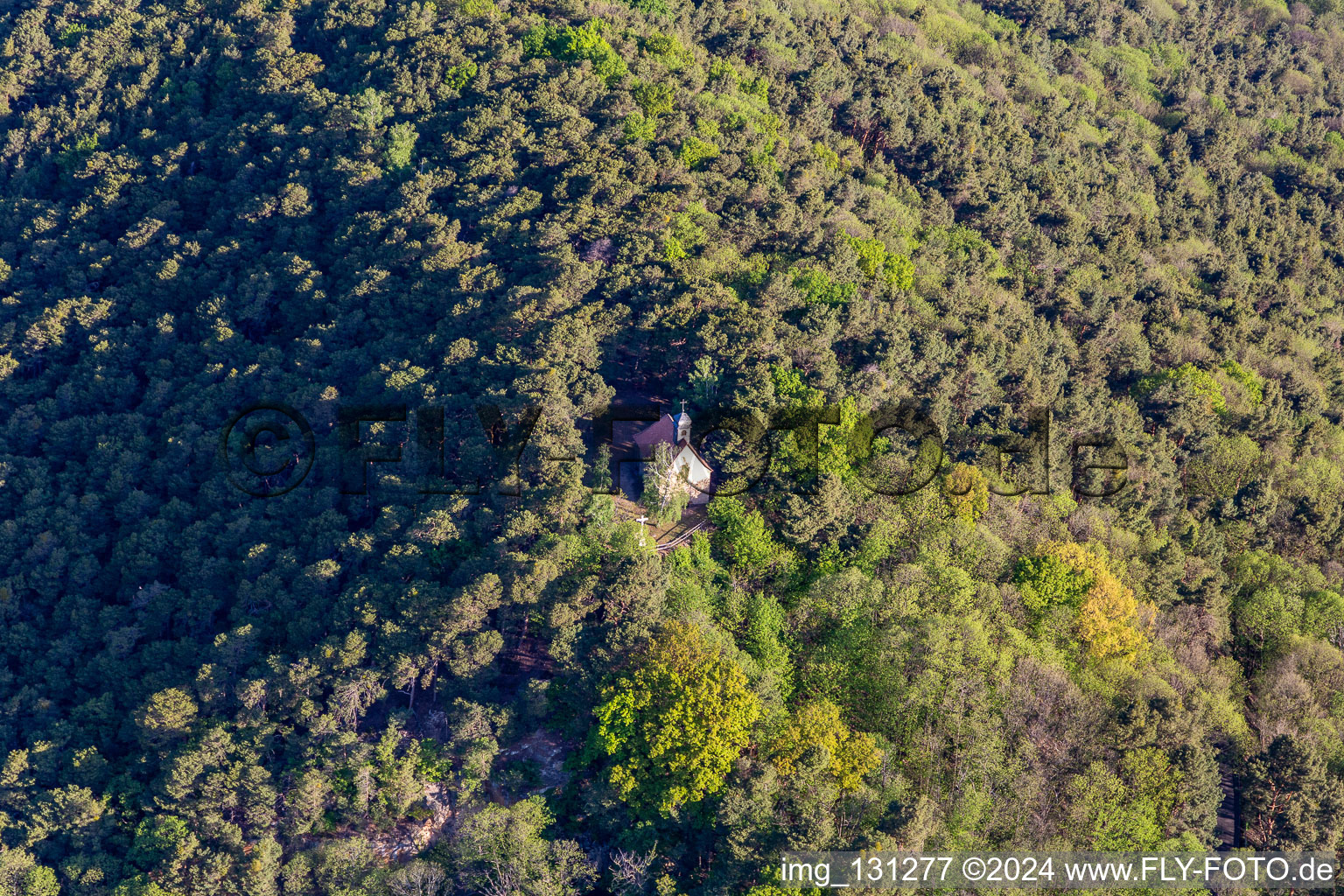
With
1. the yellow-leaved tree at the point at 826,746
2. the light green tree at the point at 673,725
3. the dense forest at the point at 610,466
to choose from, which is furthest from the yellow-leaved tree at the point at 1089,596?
the light green tree at the point at 673,725

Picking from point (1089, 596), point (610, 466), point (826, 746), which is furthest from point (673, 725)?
point (1089, 596)

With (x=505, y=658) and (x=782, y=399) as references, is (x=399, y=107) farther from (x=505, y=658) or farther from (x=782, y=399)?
(x=505, y=658)

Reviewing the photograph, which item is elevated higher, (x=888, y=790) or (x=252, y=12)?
(x=252, y=12)

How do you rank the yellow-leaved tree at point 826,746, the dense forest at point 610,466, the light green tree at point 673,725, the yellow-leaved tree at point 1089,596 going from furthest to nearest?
the yellow-leaved tree at point 1089,596, the dense forest at point 610,466, the yellow-leaved tree at point 826,746, the light green tree at point 673,725

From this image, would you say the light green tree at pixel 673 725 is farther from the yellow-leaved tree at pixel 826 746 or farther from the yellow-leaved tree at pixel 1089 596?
the yellow-leaved tree at pixel 1089 596

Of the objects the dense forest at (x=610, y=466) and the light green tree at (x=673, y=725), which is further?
the dense forest at (x=610, y=466)

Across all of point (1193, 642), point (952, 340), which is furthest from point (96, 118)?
point (1193, 642)

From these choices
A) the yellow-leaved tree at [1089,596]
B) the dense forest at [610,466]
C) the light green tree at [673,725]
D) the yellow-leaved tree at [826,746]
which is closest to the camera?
the light green tree at [673,725]

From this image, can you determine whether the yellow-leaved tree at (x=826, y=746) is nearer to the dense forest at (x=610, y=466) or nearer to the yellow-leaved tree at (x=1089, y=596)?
the dense forest at (x=610, y=466)

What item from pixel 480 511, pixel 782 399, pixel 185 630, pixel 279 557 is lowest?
pixel 185 630

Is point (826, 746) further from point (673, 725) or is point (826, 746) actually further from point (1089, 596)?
point (1089, 596)
